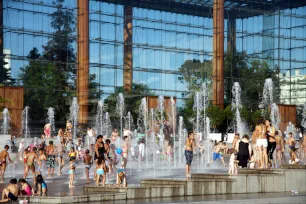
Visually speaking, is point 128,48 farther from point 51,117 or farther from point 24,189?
point 24,189

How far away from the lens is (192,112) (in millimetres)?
67500

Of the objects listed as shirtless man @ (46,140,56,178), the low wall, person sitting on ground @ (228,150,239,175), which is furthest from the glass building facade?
the low wall

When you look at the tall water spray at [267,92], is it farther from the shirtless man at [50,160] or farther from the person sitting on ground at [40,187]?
the person sitting on ground at [40,187]

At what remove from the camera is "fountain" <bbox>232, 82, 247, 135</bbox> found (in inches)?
2657

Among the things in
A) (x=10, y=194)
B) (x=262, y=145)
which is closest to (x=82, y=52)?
(x=262, y=145)

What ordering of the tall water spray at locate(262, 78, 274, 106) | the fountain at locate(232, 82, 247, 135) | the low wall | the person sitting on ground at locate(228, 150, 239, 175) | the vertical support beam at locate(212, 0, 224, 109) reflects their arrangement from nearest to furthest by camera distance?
the low wall → the person sitting on ground at locate(228, 150, 239, 175) → the fountain at locate(232, 82, 247, 135) → the vertical support beam at locate(212, 0, 224, 109) → the tall water spray at locate(262, 78, 274, 106)

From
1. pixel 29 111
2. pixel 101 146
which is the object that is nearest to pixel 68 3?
pixel 29 111

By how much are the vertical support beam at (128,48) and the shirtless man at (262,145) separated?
129 feet

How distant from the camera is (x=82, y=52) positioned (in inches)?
2454

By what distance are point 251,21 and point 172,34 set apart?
868 cm

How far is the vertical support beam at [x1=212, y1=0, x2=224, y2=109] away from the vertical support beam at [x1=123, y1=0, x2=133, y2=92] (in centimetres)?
867

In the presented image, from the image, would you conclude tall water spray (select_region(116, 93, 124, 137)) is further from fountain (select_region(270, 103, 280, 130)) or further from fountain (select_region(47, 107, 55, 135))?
fountain (select_region(270, 103, 280, 130))

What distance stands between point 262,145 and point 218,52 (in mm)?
45237

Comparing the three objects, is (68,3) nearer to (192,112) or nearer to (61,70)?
(61,70)
